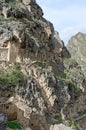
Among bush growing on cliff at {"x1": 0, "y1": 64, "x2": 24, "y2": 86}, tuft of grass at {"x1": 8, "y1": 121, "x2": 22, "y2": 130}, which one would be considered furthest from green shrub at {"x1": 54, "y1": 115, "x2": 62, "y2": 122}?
tuft of grass at {"x1": 8, "y1": 121, "x2": 22, "y2": 130}

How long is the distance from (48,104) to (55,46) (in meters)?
20.7

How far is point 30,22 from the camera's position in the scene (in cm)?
6356

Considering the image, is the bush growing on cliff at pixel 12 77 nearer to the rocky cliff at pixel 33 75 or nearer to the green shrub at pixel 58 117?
the rocky cliff at pixel 33 75

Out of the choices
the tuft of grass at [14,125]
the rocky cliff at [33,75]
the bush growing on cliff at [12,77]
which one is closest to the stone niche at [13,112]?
the rocky cliff at [33,75]

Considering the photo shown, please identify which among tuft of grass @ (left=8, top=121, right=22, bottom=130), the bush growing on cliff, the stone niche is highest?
the bush growing on cliff

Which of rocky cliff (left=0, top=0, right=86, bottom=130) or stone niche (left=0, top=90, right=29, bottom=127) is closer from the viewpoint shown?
stone niche (left=0, top=90, right=29, bottom=127)

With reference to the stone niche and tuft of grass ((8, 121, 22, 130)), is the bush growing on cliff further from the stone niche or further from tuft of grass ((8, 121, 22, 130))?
tuft of grass ((8, 121, 22, 130))

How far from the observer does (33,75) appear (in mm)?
53375

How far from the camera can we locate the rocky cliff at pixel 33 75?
45656 millimetres

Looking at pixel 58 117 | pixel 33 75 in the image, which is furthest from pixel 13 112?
pixel 58 117

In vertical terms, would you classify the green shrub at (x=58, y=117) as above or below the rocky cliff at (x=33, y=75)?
below

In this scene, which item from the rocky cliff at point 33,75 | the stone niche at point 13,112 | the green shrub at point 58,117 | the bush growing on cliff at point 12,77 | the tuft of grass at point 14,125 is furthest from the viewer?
the green shrub at point 58,117

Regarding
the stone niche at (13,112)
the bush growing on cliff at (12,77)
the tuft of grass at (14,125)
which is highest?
the bush growing on cliff at (12,77)

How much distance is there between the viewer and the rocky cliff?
45.7m
